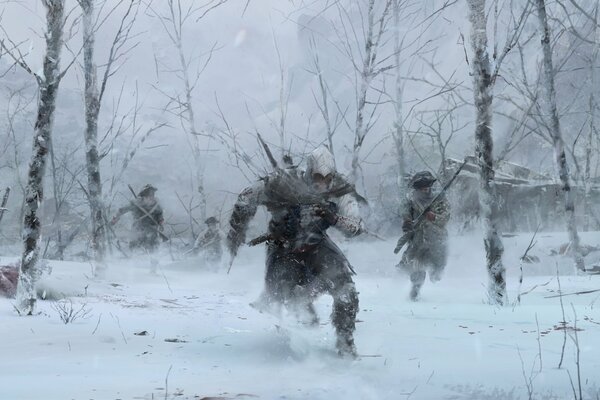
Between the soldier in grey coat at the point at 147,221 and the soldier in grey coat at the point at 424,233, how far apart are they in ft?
21.7

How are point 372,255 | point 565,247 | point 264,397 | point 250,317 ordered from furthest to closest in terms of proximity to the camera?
point 372,255 < point 565,247 < point 250,317 < point 264,397

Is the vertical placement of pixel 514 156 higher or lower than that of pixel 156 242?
higher

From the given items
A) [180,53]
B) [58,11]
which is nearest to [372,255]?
[180,53]

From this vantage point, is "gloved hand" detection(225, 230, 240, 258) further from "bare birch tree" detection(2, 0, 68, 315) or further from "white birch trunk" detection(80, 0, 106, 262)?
"white birch trunk" detection(80, 0, 106, 262)

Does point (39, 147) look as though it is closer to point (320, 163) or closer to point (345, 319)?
point (320, 163)

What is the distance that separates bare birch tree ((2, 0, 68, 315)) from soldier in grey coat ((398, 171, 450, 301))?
4684 millimetres

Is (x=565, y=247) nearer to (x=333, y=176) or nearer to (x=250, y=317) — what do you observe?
(x=250, y=317)

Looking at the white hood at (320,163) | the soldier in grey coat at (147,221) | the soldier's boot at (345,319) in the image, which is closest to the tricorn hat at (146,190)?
the soldier in grey coat at (147,221)

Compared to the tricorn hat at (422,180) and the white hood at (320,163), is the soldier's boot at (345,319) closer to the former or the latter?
the white hood at (320,163)

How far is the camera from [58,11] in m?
5.82

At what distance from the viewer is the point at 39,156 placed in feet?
18.7

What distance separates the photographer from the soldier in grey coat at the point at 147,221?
13.0m

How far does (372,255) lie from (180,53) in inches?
359

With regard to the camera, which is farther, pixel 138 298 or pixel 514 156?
pixel 514 156
